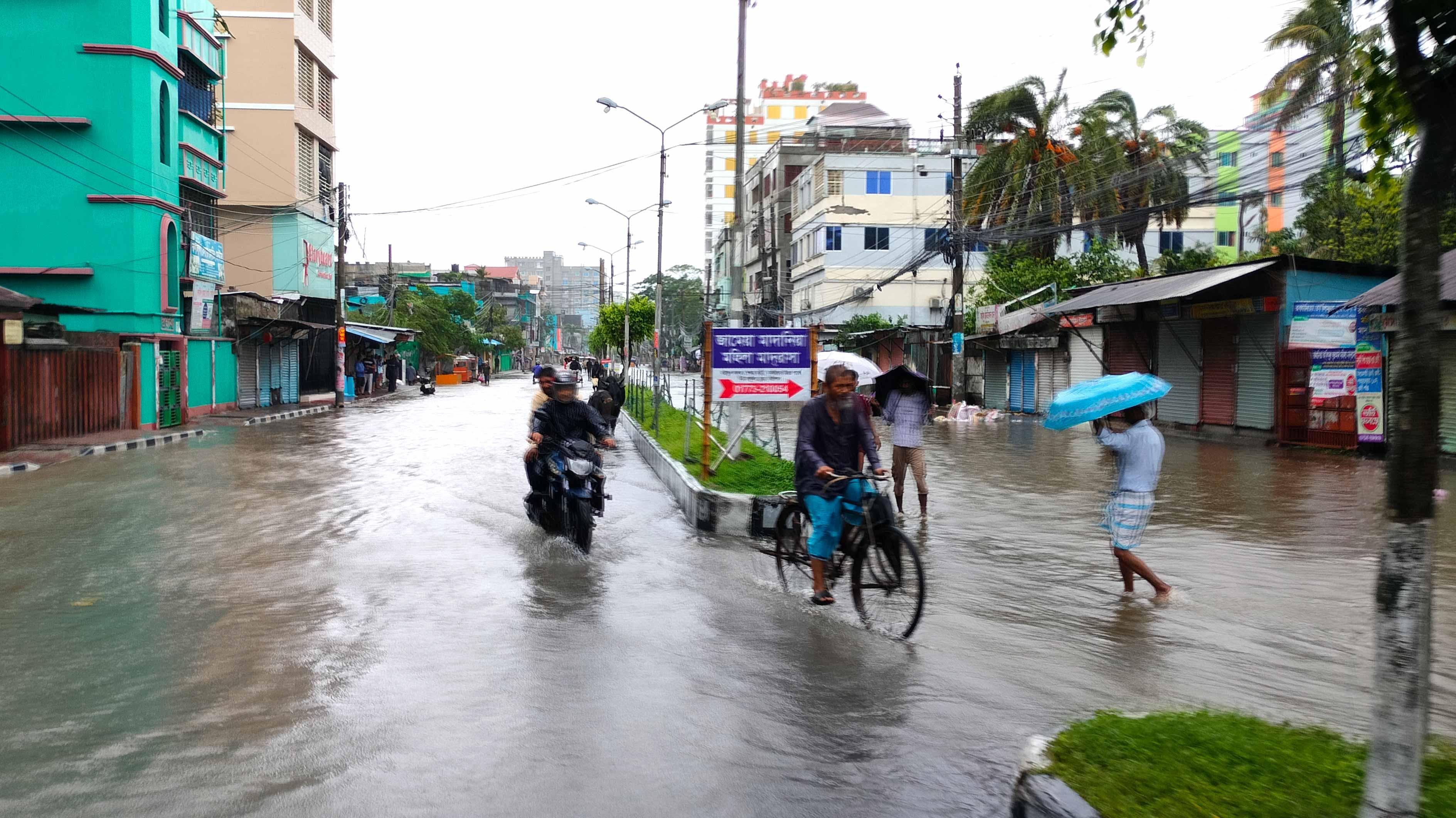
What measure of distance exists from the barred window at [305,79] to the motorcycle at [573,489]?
43.0m

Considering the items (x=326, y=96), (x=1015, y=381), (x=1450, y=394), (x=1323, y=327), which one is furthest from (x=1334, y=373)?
(x=326, y=96)

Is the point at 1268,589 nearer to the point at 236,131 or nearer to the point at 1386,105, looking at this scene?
the point at 1386,105

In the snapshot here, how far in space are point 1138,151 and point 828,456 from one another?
35.3 m

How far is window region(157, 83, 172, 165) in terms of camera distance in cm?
2894

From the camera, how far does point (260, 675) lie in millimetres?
5934

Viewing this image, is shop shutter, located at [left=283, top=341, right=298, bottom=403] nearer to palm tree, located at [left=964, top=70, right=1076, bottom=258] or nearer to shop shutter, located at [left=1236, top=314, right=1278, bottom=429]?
palm tree, located at [left=964, top=70, right=1076, bottom=258]

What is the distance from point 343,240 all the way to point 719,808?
37.2 m

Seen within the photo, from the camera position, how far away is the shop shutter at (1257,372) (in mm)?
23391

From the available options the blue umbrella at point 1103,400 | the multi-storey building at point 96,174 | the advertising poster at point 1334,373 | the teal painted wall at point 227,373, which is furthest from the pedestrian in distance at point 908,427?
the teal painted wall at point 227,373

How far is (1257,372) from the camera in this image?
24.0 meters

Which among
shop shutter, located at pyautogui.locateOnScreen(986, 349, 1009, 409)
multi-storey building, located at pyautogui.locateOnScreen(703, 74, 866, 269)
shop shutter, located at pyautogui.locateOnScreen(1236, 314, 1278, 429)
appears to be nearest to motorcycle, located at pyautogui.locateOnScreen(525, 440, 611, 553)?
shop shutter, located at pyautogui.locateOnScreen(1236, 314, 1278, 429)

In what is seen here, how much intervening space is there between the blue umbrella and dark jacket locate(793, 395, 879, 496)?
122 centimetres

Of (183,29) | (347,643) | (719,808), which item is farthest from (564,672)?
(183,29)

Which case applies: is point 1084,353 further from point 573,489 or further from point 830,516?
point 830,516
